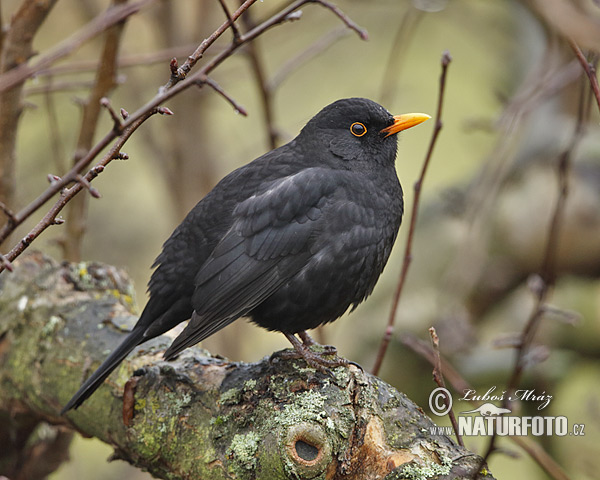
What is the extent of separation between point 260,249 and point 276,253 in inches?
3.0

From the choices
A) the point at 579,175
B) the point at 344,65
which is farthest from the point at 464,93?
the point at 579,175

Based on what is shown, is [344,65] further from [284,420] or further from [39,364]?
[284,420]

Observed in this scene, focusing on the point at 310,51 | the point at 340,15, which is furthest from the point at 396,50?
the point at 340,15

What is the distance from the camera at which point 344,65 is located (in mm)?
7270

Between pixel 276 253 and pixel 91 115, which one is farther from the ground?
pixel 91 115

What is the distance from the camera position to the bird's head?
340cm

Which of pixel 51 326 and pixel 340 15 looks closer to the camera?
pixel 340 15

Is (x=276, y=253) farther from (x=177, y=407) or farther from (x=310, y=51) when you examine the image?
(x=310, y=51)

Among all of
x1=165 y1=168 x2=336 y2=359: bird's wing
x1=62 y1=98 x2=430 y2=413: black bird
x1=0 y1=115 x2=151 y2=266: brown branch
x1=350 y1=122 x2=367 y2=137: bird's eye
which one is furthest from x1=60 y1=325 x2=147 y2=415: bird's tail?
x1=350 y1=122 x2=367 y2=137: bird's eye

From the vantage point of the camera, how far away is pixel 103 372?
280 centimetres

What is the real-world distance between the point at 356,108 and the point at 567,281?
8.07ft

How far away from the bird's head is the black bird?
0.45 ft

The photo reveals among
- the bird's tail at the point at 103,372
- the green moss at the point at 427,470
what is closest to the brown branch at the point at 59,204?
the bird's tail at the point at 103,372

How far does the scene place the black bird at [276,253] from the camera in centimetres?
297
